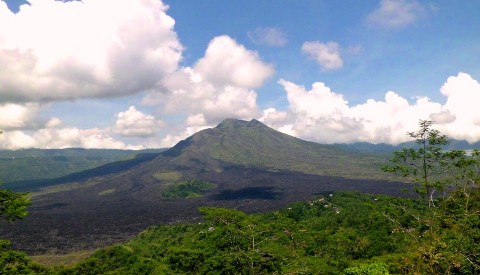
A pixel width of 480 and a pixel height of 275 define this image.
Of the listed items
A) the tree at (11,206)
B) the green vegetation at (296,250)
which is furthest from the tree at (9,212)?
the green vegetation at (296,250)

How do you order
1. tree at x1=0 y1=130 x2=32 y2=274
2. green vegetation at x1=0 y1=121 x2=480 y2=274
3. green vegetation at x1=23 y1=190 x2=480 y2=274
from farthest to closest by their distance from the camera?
green vegetation at x1=23 y1=190 x2=480 y2=274, green vegetation at x1=0 y1=121 x2=480 y2=274, tree at x1=0 y1=130 x2=32 y2=274

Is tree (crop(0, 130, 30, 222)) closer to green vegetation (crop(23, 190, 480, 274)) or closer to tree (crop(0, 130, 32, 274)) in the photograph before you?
tree (crop(0, 130, 32, 274))

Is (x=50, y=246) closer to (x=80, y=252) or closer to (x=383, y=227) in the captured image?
(x=80, y=252)

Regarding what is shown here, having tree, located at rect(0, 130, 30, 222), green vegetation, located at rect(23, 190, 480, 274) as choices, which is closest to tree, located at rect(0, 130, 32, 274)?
tree, located at rect(0, 130, 30, 222)

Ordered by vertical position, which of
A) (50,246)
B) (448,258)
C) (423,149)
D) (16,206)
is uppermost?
(423,149)

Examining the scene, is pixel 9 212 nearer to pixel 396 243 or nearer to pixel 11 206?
pixel 11 206

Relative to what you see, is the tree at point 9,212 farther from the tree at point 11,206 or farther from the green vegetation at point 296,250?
the green vegetation at point 296,250

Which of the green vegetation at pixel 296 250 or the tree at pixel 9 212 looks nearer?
the tree at pixel 9 212

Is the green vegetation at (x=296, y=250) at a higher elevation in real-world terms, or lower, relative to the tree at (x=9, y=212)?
lower

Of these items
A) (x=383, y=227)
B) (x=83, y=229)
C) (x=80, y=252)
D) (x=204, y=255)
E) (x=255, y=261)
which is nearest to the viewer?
(x=255, y=261)

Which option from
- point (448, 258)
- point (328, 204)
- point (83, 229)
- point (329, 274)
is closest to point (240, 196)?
point (83, 229)

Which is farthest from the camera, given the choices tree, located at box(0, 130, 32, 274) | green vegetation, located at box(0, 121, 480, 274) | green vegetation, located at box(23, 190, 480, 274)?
green vegetation, located at box(23, 190, 480, 274)
